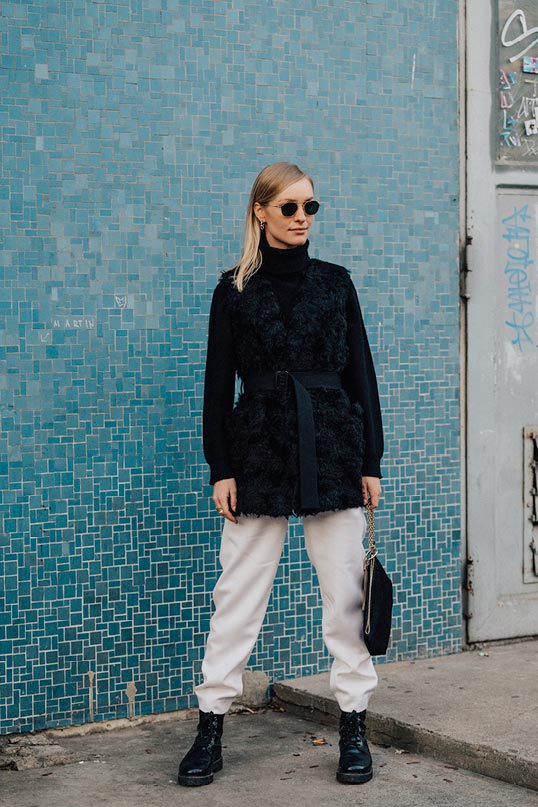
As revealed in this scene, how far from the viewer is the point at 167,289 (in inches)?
192

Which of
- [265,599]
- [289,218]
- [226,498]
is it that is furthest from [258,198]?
[265,599]

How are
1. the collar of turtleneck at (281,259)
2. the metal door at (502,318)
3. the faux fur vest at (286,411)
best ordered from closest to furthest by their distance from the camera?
the faux fur vest at (286,411)
the collar of turtleneck at (281,259)
the metal door at (502,318)

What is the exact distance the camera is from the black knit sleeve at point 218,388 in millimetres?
4133

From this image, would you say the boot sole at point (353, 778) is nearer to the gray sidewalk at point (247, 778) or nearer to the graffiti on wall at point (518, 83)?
the gray sidewalk at point (247, 778)

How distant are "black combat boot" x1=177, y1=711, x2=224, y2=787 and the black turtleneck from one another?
0.81m

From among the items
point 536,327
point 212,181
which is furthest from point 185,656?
point 536,327

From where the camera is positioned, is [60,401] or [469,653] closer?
[60,401]

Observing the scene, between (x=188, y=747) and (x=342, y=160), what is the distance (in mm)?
2520

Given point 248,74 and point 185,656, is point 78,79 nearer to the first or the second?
point 248,74

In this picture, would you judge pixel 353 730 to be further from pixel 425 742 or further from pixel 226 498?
pixel 226 498

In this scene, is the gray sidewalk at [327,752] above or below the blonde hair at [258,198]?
below

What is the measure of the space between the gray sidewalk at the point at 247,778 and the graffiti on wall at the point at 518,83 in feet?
9.37

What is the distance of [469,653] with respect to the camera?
221 inches

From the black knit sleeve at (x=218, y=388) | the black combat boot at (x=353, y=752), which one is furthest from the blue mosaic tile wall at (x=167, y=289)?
the black combat boot at (x=353, y=752)
